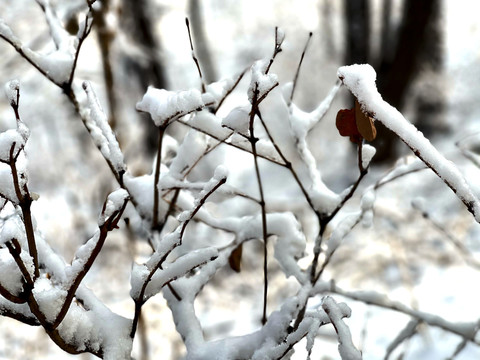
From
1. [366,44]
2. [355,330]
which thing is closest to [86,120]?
[355,330]

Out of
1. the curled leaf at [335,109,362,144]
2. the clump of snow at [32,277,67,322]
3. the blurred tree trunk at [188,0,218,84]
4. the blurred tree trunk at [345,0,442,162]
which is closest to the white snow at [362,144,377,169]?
the curled leaf at [335,109,362,144]

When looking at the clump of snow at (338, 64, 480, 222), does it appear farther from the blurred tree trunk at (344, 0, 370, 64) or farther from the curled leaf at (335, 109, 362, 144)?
the blurred tree trunk at (344, 0, 370, 64)

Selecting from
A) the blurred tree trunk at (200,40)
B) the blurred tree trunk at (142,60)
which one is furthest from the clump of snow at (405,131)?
the blurred tree trunk at (200,40)

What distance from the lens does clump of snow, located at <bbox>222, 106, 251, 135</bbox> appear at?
2.08 feet

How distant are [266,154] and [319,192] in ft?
0.34

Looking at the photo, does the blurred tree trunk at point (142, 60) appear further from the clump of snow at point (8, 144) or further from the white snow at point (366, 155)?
the clump of snow at point (8, 144)

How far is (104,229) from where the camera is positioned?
0.51 metres

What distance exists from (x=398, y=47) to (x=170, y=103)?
6.67 m

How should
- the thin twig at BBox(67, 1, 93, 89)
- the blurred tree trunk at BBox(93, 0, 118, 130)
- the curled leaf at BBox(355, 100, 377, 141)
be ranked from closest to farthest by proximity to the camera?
the curled leaf at BBox(355, 100, 377, 141) → the thin twig at BBox(67, 1, 93, 89) → the blurred tree trunk at BBox(93, 0, 118, 130)

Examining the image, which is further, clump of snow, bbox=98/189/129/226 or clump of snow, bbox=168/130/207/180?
clump of snow, bbox=168/130/207/180

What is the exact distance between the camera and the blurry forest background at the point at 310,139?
8.82ft

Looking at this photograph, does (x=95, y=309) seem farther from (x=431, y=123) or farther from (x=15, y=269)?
(x=431, y=123)

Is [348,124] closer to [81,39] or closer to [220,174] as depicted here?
[220,174]

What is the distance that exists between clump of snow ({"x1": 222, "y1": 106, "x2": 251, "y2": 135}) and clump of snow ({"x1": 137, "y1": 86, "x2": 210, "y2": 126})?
0.04 meters
